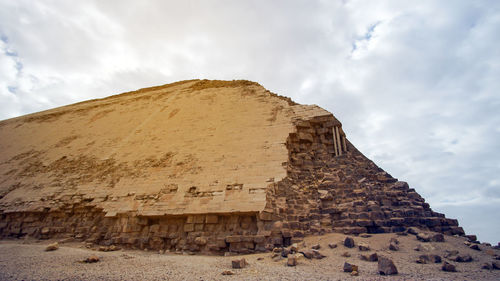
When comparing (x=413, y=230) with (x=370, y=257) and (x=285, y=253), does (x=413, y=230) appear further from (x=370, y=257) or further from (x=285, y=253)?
(x=285, y=253)

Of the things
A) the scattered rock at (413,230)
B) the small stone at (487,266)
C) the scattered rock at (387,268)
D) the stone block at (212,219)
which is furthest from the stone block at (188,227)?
the small stone at (487,266)

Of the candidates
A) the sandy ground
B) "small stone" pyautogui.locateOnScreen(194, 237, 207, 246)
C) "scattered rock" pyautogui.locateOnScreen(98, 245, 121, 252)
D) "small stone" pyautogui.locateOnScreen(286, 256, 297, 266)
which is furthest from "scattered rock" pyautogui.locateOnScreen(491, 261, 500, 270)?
"scattered rock" pyautogui.locateOnScreen(98, 245, 121, 252)

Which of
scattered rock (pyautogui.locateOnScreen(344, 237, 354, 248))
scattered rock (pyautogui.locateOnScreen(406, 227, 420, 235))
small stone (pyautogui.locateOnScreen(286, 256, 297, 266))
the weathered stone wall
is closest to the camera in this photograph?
small stone (pyautogui.locateOnScreen(286, 256, 297, 266))

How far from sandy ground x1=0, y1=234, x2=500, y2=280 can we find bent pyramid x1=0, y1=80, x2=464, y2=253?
30.4 inches

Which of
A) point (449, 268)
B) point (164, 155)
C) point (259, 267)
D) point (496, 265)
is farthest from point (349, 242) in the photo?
point (164, 155)

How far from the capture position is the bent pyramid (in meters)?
6.70

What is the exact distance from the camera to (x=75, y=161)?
440 inches

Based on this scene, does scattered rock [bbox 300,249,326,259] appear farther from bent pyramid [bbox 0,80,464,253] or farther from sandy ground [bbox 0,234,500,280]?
bent pyramid [bbox 0,80,464,253]

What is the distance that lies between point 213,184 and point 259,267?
3.18 metres

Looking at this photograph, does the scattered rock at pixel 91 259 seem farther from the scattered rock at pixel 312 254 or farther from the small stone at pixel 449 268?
the small stone at pixel 449 268

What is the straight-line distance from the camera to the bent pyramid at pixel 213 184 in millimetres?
6695

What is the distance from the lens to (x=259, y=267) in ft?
15.6

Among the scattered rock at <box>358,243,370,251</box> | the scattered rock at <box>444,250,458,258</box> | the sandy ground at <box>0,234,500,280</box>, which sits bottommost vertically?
the sandy ground at <box>0,234,500,280</box>

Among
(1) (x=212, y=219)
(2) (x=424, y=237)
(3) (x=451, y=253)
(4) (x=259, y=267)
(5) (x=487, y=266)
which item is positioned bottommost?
(4) (x=259, y=267)
